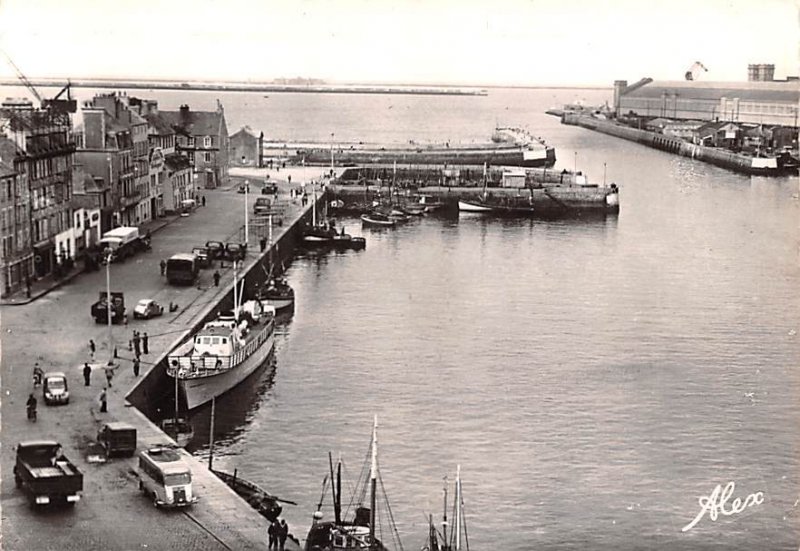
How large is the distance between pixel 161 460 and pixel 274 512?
195 centimetres

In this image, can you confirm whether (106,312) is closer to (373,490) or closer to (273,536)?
(273,536)

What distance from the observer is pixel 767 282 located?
4256cm

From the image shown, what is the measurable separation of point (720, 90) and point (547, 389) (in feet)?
355

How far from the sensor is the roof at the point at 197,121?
6306cm

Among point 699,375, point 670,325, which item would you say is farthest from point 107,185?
point 699,375

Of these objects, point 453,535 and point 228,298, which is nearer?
point 453,535

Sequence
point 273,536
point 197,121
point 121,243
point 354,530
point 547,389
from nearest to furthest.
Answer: point 273,536 → point 354,530 → point 547,389 → point 121,243 → point 197,121

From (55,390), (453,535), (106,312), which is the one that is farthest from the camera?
(106,312)

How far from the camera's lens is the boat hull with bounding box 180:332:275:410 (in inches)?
1056

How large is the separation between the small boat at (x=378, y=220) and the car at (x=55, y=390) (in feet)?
115

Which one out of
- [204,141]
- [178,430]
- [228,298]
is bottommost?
[178,430]

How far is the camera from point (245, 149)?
246 ft

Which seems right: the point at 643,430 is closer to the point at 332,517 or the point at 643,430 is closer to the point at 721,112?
the point at 332,517

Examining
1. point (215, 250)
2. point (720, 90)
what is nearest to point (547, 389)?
point (215, 250)
